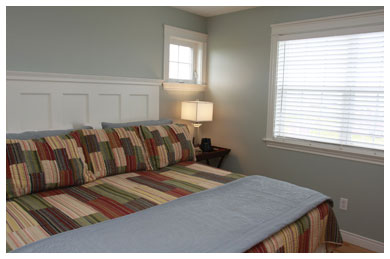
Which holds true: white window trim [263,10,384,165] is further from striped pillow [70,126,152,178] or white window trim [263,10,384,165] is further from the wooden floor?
striped pillow [70,126,152,178]

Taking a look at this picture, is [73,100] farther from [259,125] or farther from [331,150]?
[331,150]

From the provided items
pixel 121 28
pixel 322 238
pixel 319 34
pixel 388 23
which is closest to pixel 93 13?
pixel 121 28

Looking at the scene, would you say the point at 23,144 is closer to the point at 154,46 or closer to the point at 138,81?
the point at 138,81

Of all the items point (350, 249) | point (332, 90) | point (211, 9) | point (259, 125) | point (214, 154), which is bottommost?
point (350, 249)

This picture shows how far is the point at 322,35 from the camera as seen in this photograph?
2936mm

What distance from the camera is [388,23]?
148 cm

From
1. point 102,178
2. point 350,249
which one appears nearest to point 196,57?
point 102,178

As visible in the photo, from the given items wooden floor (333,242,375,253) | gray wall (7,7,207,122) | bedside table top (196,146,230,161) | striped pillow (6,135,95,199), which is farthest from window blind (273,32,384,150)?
striped pillow (6,135,95,199)

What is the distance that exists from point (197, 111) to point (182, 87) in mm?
421

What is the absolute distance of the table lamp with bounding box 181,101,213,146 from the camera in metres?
3.58

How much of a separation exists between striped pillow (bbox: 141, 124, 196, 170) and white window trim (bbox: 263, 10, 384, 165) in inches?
41.3

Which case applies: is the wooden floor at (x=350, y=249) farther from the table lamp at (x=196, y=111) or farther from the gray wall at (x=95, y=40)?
the gray wall at (x=95, y=40)

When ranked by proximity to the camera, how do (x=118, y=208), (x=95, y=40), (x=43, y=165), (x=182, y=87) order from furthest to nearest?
(x=182, y=87)
(x=95, y=40)
(x=43, y=165)
(x=118, y=208)

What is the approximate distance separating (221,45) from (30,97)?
2334 millimetres
